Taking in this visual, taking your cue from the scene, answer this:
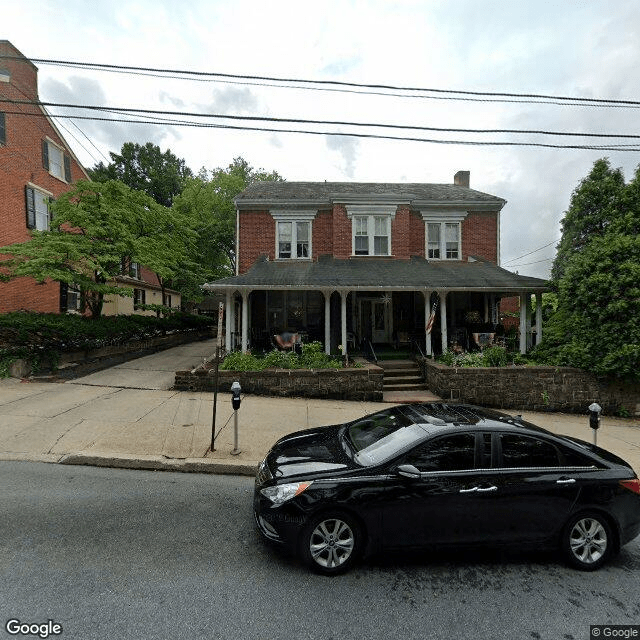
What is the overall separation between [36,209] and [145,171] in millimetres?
26615

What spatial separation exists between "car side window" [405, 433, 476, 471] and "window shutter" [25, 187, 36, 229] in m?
19.9

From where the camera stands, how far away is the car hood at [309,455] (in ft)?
11.7

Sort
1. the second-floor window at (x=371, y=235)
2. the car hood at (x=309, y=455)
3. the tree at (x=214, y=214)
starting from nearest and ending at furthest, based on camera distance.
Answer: the car hood at (x=309, y=455), the second-floor window at (x=371, y=235), the tree at (x=214, y=214)

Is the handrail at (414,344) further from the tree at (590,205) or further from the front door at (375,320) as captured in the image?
the tree at (590,205)

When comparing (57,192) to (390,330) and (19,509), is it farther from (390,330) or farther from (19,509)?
(19,509)

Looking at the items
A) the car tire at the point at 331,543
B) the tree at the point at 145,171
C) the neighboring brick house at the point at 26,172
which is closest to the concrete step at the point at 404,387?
the car tire at the point at 331,543

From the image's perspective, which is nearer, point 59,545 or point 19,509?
point 59,545

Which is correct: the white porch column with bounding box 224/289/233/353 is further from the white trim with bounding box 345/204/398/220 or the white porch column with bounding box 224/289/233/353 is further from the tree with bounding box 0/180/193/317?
the white trim with bounding box 345/204/398/220

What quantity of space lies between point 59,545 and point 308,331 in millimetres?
12192

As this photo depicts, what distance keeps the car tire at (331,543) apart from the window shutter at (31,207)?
1955 cm

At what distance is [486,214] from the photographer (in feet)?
52.3

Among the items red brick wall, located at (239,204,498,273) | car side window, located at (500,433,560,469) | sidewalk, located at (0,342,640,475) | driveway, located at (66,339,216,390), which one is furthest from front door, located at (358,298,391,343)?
car side window, located at (500,433,560,469)

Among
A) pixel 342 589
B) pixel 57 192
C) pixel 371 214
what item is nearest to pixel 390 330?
pixel 371 214

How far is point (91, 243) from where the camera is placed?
39.2ft
